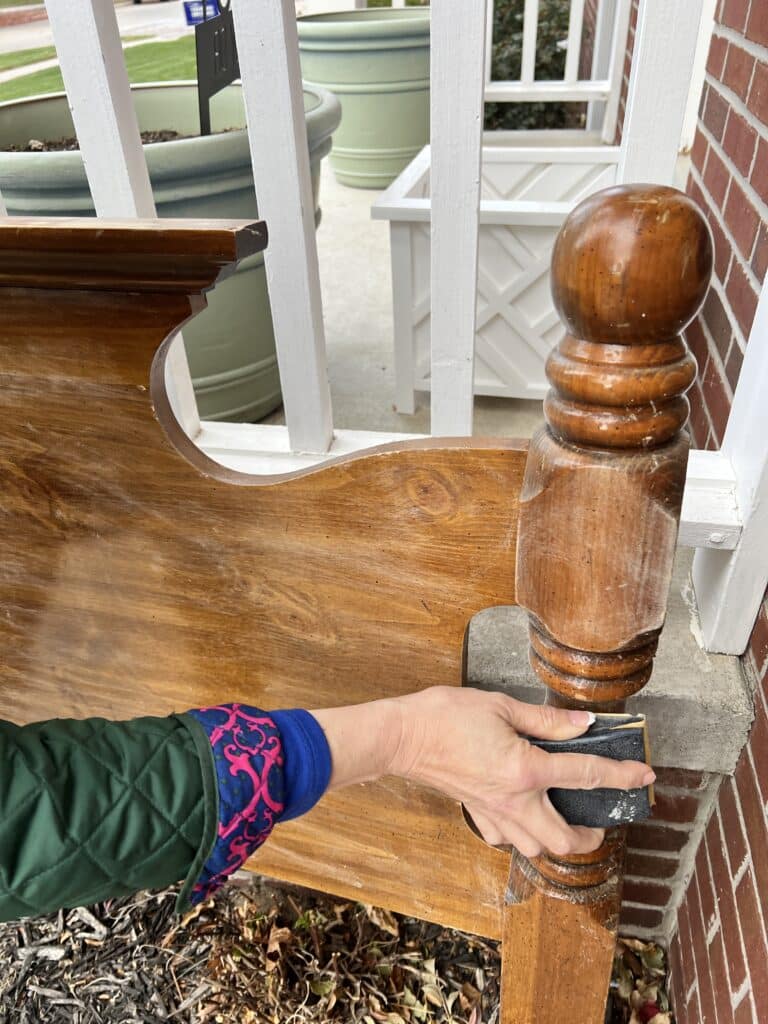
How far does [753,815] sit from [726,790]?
0.12 metres

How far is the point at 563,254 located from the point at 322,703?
0.56 metres

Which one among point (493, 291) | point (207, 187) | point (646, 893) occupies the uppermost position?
point (207, 187)

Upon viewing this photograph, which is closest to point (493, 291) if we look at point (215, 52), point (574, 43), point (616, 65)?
point (215, 52)

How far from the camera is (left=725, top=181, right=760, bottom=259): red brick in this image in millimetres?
1097

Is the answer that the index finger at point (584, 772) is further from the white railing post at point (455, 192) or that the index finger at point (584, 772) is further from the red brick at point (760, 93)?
the red brick at point (760, 93)

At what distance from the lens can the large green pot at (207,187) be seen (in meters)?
1.39

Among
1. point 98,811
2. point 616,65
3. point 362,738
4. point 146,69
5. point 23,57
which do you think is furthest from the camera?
point 146,69

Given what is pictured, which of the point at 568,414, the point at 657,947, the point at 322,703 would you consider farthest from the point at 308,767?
the point at 657,947

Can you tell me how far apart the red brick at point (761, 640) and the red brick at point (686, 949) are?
0.51m

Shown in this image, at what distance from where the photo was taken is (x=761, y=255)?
106 cm

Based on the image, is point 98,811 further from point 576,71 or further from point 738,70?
point 576,71

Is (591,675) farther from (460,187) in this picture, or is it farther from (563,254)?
(460,187)

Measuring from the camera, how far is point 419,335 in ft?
5.96

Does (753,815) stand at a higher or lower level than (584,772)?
lower
